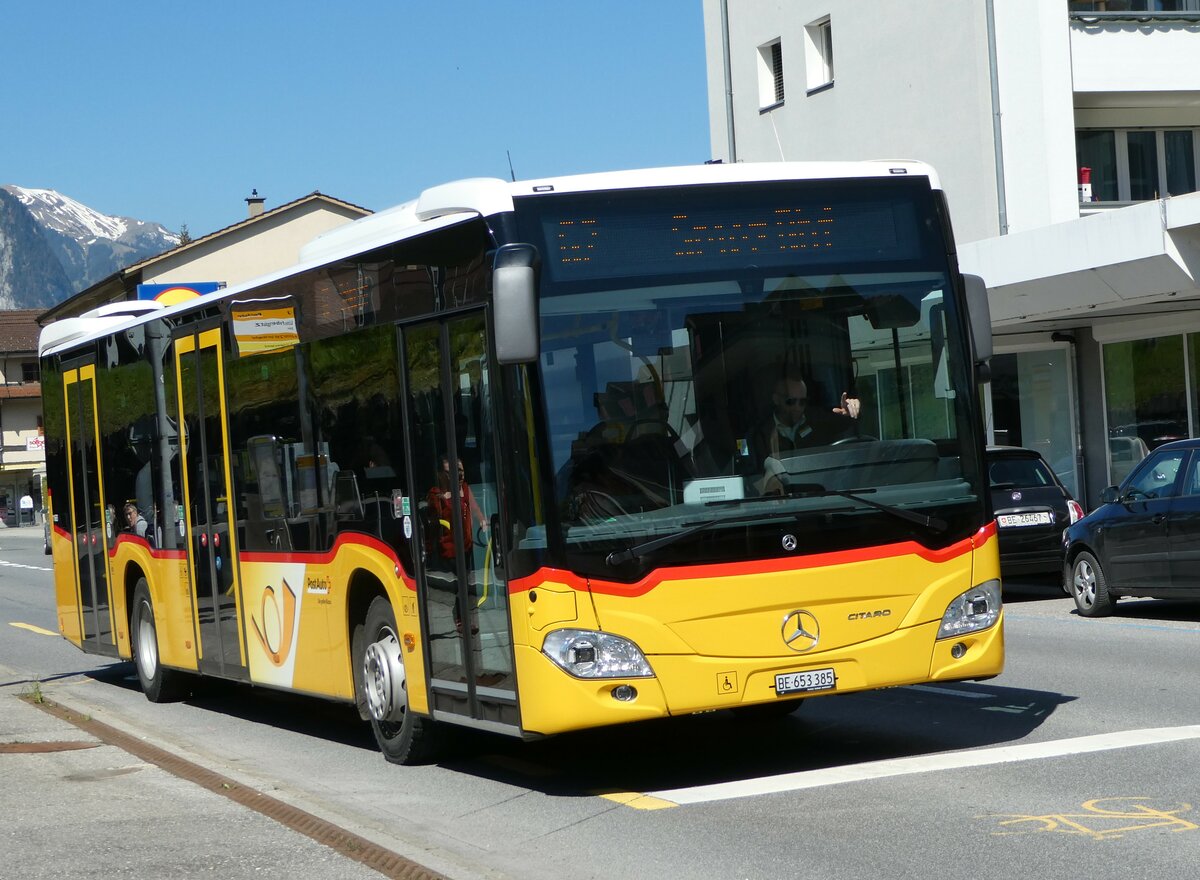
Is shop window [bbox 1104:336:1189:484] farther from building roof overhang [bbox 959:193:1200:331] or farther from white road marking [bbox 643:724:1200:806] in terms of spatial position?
white road marking [bbox 643:724:1200:806]

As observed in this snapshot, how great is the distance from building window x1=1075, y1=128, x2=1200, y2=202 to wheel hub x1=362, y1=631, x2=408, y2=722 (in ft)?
76.6

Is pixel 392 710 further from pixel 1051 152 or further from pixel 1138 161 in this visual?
pixel 1138 161

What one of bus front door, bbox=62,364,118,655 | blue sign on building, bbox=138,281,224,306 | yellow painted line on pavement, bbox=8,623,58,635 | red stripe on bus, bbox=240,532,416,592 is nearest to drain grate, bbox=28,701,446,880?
red stripe on bus, bbox=240,532,416,592

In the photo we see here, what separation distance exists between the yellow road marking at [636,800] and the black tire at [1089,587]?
9.18 meters

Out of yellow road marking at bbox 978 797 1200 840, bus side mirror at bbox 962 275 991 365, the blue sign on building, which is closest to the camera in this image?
yellow road marking at bbox 978 797 1200 840

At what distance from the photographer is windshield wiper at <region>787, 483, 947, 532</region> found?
8258mm

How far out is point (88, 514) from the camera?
15.4m

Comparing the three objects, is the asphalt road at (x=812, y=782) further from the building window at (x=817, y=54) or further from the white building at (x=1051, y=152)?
the building window at (x=817, y=54)

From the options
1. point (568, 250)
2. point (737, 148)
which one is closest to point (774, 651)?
point (568, 250)

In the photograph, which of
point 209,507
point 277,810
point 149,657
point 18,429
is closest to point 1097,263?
point 149,657

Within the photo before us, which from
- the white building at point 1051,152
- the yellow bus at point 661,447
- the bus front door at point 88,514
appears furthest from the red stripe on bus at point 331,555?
the white building at point 1051,152

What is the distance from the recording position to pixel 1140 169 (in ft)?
100

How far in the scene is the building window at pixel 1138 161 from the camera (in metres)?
30.3

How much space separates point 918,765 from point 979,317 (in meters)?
2.34
